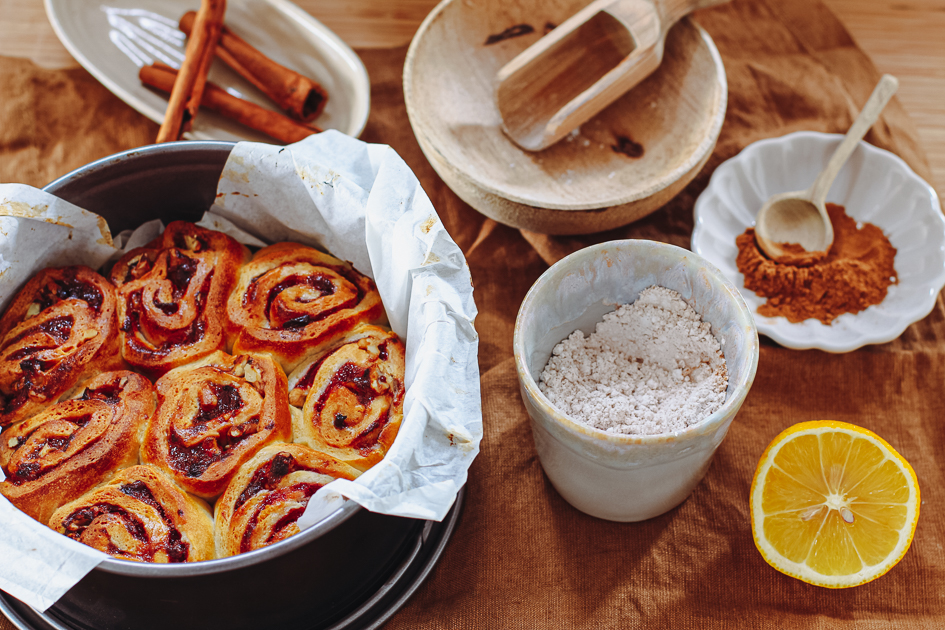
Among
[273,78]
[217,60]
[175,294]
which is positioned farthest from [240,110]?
[175,294]

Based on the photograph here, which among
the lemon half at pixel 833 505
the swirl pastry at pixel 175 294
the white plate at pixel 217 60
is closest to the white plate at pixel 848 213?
the lemon half at pixel 833 505

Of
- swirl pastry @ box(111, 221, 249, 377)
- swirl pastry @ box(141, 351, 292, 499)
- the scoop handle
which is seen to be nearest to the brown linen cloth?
the scoop handle

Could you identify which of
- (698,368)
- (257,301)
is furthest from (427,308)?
(698,368)

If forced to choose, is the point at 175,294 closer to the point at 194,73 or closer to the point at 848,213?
the point at 194,73

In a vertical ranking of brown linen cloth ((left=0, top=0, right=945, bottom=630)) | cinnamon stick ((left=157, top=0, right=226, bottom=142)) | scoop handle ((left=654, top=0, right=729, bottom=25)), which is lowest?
brown linen cloth ((left=0, top=0, right=945, bottom=630))

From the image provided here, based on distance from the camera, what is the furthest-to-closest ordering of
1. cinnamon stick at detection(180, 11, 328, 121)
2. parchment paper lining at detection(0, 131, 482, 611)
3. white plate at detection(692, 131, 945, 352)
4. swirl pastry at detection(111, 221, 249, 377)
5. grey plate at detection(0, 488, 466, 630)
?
cinnamon stick at detection(180, 11, 328, 121) < white plate at detection(692, 131, 945, 352) < swirl pastry at detection(111, 221, 249, 377) < grey plate at detection(0, 488, 466, 630) < parchment paper lining at detection(0, 131, 482, 611)

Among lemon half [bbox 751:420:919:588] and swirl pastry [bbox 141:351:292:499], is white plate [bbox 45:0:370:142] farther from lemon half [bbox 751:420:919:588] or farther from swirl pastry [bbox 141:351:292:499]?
lemon half [bbox 751:420:919:588]

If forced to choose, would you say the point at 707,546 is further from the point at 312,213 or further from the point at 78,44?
the point at 78,44
